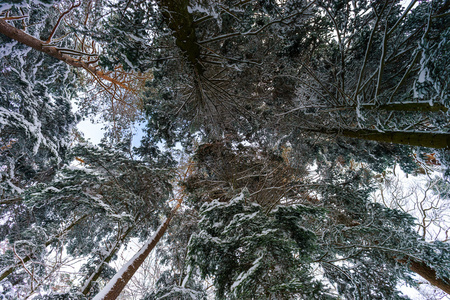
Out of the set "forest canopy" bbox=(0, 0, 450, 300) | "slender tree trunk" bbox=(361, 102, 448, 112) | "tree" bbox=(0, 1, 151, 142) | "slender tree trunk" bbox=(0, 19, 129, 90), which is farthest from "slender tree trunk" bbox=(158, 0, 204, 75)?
"slender tree trunk" bbox=(0, 19, 129, 90)

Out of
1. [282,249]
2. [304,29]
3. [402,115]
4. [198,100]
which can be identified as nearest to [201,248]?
[282,249]

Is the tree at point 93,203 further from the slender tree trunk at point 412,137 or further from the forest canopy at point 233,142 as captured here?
the slender tree trunk at point 412,137

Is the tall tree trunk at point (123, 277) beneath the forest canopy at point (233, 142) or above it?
beneath

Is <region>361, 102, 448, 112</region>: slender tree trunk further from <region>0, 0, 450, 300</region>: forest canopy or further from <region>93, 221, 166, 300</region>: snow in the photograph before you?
<region>93, 221, 166, 300</region>: snow

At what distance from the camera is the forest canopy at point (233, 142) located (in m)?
2.73

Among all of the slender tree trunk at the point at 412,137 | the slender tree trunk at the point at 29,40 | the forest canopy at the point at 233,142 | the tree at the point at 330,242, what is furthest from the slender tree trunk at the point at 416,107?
the slender tree trunk at the point at 29,40

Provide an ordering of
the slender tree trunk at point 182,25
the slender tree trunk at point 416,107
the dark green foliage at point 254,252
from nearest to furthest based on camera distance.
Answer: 1. the slender tree trunk at point 416,107
2. the dark green foliage at point 254,252
3. the slender tree trunk at point 182,25

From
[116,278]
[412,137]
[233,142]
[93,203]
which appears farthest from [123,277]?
[412,137]

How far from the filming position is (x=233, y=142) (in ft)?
18.3

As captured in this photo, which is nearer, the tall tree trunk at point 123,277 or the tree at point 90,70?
the tall tree trunk at point 123,277

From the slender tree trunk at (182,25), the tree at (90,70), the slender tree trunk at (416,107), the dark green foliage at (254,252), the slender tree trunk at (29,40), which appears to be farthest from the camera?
the tree at (90,70)

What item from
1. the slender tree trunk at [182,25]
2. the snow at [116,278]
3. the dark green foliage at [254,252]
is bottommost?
the snow at [116,278]

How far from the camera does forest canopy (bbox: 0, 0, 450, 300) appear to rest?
2732 millimetres

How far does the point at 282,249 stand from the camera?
265 centimetres
